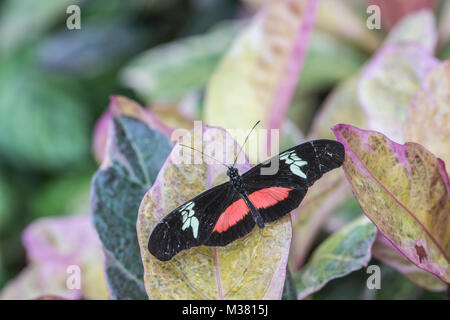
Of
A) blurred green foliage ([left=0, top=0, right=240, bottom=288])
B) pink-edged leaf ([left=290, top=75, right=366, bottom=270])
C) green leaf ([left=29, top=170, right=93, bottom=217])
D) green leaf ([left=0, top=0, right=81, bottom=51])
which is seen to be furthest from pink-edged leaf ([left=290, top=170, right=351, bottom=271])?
green leaf ([left=0, top=0, right=81, bottom=51])

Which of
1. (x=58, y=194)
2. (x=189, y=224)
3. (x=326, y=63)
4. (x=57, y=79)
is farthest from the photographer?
(x=57, y=79)

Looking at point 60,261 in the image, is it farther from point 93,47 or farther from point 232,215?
point 93,47

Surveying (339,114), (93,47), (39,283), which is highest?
(93,47)

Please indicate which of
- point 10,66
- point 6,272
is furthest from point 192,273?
point 10,66

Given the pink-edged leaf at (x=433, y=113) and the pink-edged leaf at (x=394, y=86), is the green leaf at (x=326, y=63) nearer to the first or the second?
the pink-edged leaf at (x=394, y=86)

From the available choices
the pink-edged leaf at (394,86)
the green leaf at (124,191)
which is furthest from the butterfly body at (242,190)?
the pink-edged leaf at (394,86)

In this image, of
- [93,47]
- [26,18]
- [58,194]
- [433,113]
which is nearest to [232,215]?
[433,113]
